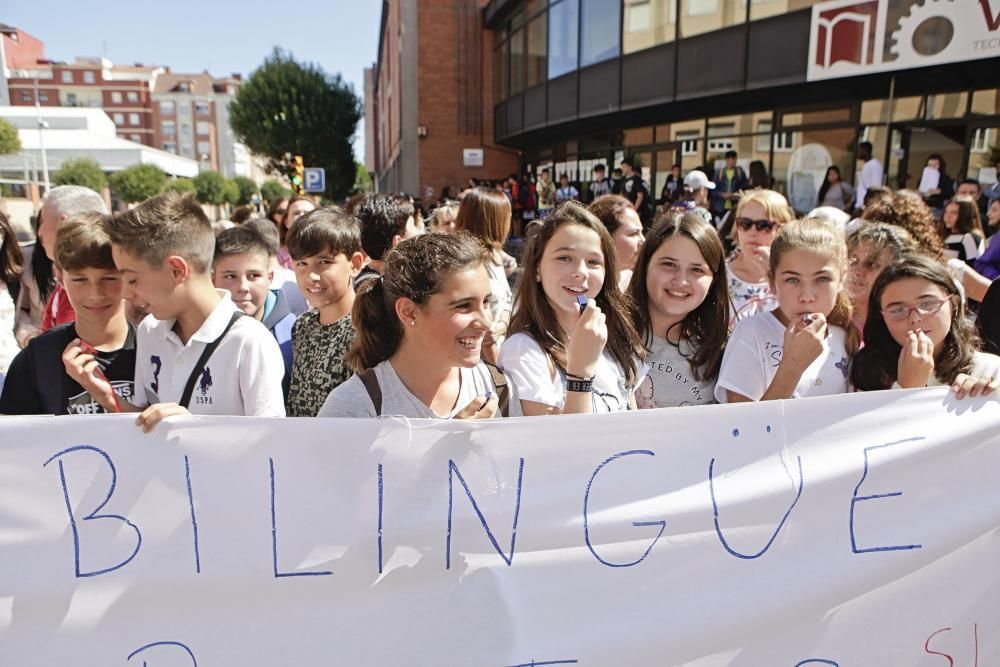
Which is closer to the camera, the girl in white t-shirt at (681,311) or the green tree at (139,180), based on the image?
the girl in white t-shirt at (681,311)

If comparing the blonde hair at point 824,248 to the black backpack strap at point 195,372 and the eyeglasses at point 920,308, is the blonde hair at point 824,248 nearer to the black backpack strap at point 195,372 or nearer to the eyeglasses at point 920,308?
the eyeglasses at point 920,308

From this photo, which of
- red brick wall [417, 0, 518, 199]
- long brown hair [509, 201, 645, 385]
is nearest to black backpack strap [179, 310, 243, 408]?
Answer: long brown hair [509, 201, 645, 385]

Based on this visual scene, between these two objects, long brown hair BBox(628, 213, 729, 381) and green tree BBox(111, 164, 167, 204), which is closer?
long brown hair BBox(628, 213, 729, 381)

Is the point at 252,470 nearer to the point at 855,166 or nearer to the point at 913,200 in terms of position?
the point at 913,200

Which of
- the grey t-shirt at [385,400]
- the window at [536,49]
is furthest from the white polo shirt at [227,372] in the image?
the window at [536,49]

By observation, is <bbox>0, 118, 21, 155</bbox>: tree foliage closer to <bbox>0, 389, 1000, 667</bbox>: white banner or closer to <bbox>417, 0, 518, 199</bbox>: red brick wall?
<bbox>417, 0, 518, 199</bbox>: red brick wall

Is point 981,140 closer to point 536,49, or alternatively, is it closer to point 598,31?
point 598,31

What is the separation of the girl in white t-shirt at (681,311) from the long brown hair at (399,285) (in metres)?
0.87

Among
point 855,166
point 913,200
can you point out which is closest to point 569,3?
point 855,166

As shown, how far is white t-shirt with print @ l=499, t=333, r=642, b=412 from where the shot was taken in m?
2.16

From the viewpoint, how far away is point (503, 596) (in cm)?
180

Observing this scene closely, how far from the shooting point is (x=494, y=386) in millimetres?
2111

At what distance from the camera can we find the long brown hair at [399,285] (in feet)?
6.44

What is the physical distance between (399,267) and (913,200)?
131 inches
